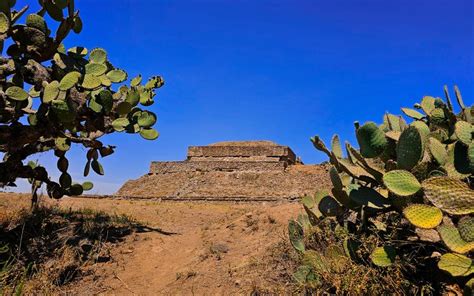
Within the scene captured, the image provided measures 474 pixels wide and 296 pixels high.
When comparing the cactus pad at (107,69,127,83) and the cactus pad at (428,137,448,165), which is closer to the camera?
the cactus pad at (428,137,448,165)

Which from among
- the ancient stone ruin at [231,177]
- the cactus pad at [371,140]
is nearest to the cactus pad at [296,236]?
the cactus pad at [371,140]

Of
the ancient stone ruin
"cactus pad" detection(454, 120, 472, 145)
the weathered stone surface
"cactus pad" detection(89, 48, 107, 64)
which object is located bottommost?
"cactus pad" detection(454, 120, 472, 145)

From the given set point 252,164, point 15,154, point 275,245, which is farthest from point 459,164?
point 252,164

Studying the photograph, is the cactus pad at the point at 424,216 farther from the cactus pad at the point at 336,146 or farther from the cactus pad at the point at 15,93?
the cactus pad at the point at 15,93

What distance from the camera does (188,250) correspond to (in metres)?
6.16

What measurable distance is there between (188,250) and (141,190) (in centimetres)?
1682

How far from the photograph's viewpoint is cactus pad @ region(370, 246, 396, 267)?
10.0 ft

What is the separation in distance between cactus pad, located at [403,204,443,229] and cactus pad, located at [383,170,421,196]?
163 millimetres

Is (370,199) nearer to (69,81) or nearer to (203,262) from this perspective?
(203,262)

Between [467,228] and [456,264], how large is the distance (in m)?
0.25

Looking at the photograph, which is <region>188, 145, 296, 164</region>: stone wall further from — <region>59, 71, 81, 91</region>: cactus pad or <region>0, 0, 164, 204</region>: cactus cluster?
<region>59, 71, 81, 91</region>: cactus pad

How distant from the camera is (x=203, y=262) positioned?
533 centimetres

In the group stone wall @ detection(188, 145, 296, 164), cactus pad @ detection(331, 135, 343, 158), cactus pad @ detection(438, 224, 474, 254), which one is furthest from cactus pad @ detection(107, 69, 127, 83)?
stone wall @ detection(188, 145, 296, 164)

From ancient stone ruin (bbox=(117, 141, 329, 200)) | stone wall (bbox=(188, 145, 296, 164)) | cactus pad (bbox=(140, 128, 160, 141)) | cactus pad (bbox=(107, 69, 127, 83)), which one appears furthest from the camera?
stone wall (bbox=(188, 145, 296, 164))
